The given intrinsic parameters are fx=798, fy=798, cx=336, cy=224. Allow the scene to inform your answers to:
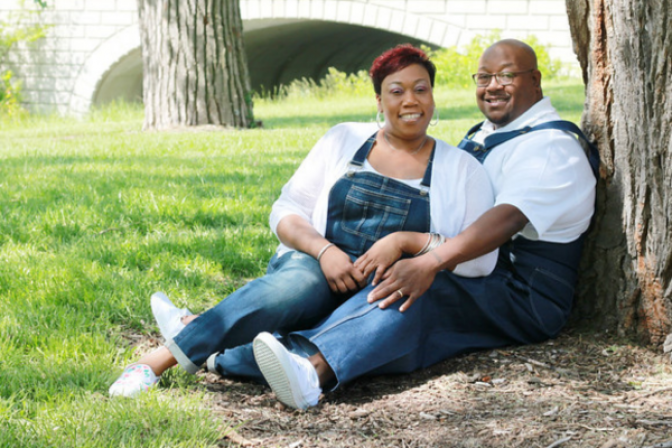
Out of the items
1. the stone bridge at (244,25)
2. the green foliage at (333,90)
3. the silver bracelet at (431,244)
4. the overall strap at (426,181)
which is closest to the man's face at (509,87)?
the overall strap at (426,181)

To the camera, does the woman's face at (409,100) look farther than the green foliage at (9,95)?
No

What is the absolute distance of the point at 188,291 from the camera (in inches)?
159

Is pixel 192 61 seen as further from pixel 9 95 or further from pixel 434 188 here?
pixel 9 95

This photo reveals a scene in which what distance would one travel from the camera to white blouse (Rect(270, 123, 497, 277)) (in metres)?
3.26

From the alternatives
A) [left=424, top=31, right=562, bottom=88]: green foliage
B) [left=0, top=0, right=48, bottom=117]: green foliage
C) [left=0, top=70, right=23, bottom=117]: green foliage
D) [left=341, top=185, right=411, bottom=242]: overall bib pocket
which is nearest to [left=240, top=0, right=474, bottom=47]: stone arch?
[left=424, top=31, right=562, bottom=88]: green foliage

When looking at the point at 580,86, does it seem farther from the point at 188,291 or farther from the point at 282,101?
the point at 188,291

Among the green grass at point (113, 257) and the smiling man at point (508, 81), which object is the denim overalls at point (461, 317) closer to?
the smiling man at point (508, 81)

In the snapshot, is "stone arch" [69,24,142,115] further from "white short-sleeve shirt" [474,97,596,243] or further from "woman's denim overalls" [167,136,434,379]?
"white short-sleeve shirt" [474,97,596,243]

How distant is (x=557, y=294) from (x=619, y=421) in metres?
0.87

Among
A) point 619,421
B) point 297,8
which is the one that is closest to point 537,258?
point 619,421

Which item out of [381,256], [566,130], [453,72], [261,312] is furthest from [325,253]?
[453,72]

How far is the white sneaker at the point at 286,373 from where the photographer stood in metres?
2.79

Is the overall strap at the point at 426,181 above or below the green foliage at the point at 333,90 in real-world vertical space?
below

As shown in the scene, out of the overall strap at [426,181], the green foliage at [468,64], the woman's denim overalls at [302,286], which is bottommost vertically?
the woman's denim overalls at [302,286]
